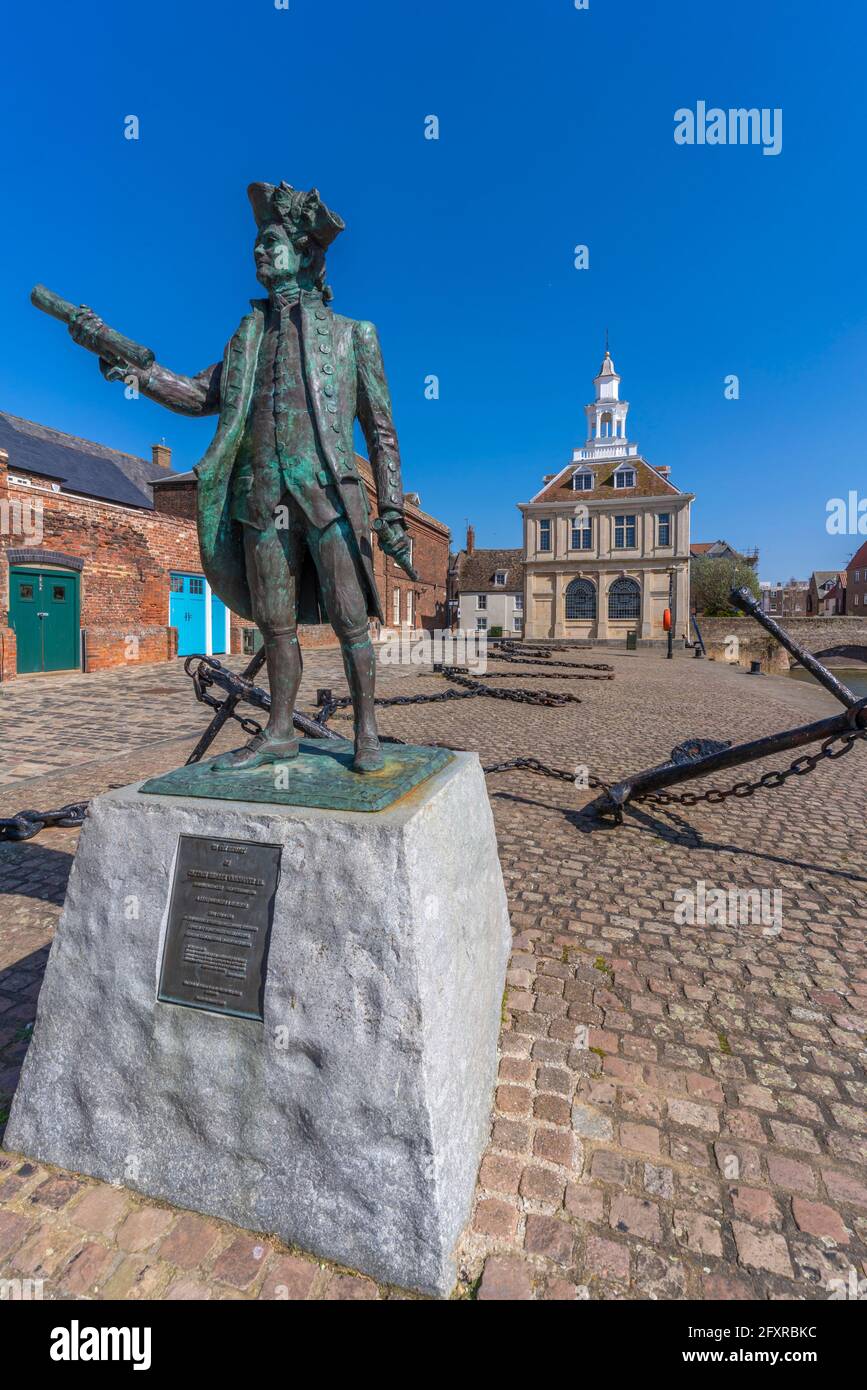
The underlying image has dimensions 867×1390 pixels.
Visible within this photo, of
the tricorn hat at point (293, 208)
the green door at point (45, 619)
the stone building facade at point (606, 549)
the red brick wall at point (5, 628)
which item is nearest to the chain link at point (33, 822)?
the tricorn hat at point (293, 208)

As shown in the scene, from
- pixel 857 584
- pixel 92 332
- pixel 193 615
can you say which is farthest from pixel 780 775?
pixel 857 584

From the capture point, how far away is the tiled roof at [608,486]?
1508 inches

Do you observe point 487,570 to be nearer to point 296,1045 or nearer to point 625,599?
point 625,599

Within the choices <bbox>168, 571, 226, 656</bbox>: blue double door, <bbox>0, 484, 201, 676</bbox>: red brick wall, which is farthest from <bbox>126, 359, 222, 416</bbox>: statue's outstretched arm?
<bbox>168, 571, 226, 656</bbox>: blue double door

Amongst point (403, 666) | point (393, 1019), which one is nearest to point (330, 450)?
point (393, 1019)

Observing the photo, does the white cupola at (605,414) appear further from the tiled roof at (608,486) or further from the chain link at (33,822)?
the chain link at (33,822)

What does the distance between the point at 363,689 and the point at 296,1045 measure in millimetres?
1220

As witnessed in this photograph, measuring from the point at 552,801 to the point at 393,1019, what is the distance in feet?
13.3

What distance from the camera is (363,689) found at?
96.8 inches

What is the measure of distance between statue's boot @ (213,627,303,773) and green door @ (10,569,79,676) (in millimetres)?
14444

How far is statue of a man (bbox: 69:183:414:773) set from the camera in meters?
2.24
